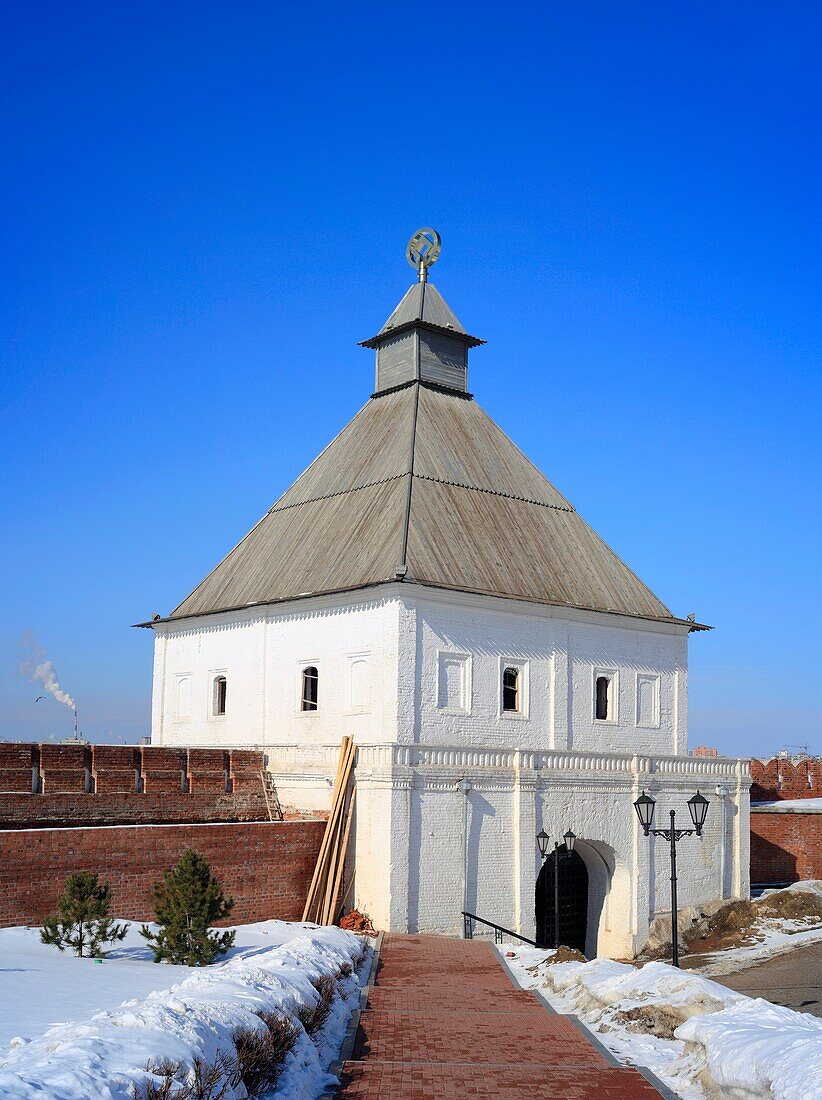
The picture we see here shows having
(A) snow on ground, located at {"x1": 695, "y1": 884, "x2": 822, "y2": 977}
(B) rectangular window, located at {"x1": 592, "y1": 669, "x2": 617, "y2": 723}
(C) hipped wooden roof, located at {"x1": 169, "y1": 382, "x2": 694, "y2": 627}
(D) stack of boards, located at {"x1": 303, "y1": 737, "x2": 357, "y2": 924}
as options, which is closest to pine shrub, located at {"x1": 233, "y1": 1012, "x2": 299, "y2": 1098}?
(D) stack of boards, located at {"x1": 303, "y1": 737, "x2": 357, "y2": 924}

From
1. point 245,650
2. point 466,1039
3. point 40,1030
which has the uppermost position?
point 245,650

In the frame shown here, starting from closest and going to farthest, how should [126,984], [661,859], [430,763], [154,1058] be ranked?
1. [154,1058]
2. [126,984]
3. [430,763]
4. [661,859]

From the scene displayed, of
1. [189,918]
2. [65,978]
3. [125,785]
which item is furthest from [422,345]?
[65,978]

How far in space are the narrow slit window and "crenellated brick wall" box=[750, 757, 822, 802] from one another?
40.4ft

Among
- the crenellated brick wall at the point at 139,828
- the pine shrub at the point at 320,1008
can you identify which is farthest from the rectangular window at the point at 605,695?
the pine shrub at the point at 320,1008

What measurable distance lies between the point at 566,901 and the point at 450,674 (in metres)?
6.98

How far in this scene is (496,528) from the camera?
28.3m

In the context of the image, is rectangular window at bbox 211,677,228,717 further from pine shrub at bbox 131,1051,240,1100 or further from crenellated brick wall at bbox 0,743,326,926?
pine shrub at bbox 131,1051,240,1100

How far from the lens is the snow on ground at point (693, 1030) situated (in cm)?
794

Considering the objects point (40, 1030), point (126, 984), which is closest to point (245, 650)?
point (126, 984)

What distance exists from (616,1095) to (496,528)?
66.1ft

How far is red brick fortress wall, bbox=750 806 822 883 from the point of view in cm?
3353

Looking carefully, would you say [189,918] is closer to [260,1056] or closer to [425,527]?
[260,1056]

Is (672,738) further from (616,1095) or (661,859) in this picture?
(616,1095)
